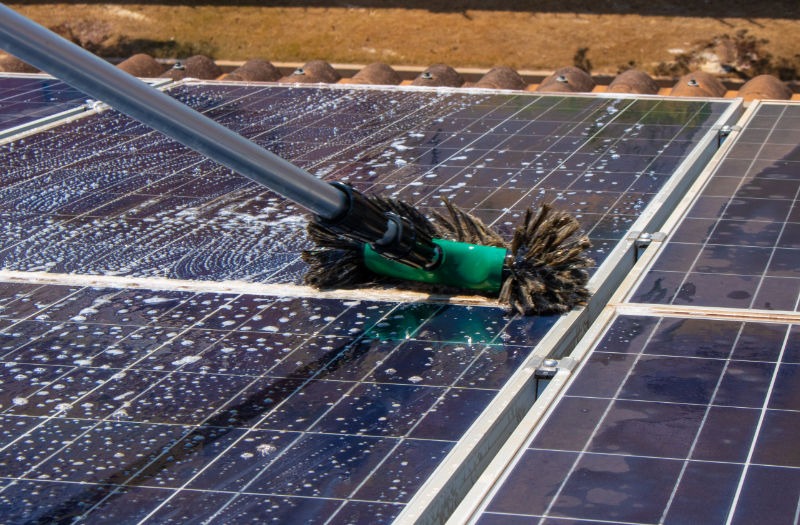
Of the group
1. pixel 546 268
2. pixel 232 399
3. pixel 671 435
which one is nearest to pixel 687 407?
pixel 671 435

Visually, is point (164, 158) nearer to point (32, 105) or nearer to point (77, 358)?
point (32, 105)

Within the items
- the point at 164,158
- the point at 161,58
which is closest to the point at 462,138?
the point at 164,158

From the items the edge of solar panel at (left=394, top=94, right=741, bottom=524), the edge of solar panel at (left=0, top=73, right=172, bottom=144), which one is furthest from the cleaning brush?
the edge of solar panel at (left=0, top=73, right=172, bottom=144)

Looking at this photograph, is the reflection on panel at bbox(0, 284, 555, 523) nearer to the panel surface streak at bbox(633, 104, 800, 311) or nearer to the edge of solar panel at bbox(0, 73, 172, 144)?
the panel surface streak at bbox(633, 104, 800, 311)

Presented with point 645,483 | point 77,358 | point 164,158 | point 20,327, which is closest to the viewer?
point 645,483

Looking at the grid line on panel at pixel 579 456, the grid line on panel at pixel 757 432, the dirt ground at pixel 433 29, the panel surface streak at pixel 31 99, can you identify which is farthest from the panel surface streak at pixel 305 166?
the dirt ground at pixel 433 29

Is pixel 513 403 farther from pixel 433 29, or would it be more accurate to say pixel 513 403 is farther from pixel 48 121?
pixel 433 29
